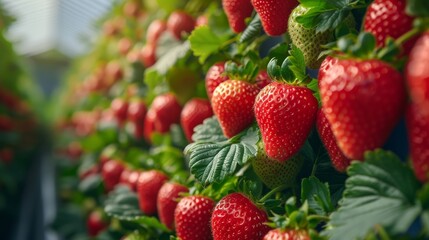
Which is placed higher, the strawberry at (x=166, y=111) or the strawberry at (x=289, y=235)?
the strawberry at (x=166, y=111)

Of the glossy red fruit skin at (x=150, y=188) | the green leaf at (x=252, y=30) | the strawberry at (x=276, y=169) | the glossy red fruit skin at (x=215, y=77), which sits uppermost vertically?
the green leaf at (x=252, y=30)

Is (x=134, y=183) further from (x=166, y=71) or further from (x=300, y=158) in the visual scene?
(x=300, y=158)

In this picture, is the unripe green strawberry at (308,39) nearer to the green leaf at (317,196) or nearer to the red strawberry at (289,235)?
the green leaf at (317,196)

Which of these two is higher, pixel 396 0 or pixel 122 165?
pixel 396 0

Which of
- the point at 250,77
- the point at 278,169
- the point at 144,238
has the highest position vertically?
the point at 250,77

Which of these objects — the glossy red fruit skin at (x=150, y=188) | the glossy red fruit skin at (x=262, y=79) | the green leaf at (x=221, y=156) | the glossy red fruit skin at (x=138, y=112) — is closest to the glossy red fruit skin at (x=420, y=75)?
the green leaf at (x=221, y=156)

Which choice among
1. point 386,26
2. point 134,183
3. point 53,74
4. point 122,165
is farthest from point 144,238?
point 53,74
